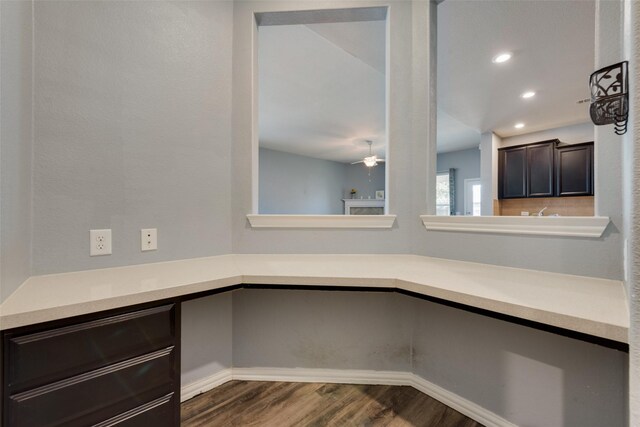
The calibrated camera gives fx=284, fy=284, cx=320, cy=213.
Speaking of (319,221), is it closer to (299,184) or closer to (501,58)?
(501,58)

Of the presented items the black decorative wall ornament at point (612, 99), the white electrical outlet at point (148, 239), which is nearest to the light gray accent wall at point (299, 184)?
the white electrical outlet at point (148, 239)

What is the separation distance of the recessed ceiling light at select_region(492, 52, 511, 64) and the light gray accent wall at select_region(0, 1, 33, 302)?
3407mm

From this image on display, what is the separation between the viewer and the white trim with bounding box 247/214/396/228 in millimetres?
1786

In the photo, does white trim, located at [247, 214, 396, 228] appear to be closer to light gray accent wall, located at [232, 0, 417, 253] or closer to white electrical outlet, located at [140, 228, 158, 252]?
light gray accent wall, located at [232, 0, 417, 253]

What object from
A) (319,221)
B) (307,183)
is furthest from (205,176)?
(307,183)

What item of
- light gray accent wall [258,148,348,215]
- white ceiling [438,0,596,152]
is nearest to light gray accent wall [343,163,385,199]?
light gray accent wall [258,148,348,215]

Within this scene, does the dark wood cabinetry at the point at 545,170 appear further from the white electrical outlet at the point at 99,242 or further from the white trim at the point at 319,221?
the white electrical outlet at the point at 99,242

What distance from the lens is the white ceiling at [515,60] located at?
2.14 metres

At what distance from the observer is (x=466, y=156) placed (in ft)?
23.5

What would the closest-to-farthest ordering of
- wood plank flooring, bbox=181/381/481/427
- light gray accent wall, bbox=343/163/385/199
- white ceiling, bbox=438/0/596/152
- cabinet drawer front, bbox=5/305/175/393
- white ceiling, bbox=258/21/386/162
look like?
cabinet drawer front, bbox=5/305/175/393 < wood plank flooring, bbox=181/381/481/427 < white ceiling, bbox=438/0/596/152 < white ceiling, bbox=258/21/386/162 < light gray accent wall, bbox=343/163/385/199

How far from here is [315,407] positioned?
1582mm

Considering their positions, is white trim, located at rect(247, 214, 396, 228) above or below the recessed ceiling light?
below

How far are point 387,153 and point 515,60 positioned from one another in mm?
2164

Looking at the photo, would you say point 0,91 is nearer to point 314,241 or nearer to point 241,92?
point 241,92
